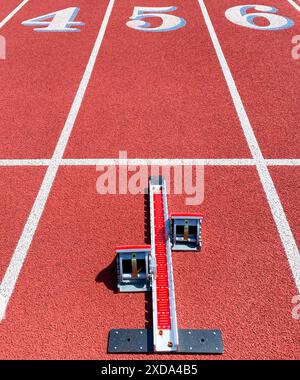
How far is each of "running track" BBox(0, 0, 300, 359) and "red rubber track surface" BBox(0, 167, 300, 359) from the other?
0.01 m

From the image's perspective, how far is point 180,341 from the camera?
4.04 meters

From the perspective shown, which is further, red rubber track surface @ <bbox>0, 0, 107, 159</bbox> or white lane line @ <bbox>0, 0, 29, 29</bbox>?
white lane line @ <bbox>0, 0, 29, 29</bbox>

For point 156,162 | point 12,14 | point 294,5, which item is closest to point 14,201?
point 156,162

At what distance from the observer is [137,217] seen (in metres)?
5.52

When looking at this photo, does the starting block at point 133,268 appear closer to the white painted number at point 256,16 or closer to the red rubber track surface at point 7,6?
the white painted number at point 256,16

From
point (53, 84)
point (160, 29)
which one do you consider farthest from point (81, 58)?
point (160, 29)

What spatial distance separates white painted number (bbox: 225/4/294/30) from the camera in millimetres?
11570

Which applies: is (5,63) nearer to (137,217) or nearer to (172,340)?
(137,217)

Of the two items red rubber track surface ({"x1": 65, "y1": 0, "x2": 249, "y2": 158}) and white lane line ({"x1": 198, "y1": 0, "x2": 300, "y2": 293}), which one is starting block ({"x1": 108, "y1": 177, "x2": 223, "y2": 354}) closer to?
white lane line ({"x1": 198, "y1": 0, "x2": 300, "y2": 293})

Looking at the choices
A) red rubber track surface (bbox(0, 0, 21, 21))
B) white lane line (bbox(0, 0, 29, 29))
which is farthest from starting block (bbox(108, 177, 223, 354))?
red rubber track surface (bbox(0, 0, 21, 21))

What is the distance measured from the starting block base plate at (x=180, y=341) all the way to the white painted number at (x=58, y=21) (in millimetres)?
9851

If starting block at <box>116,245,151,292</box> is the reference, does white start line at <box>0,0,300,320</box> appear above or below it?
above

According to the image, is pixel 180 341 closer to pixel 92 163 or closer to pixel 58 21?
pixel 92 163

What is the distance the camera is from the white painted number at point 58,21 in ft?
38.2
